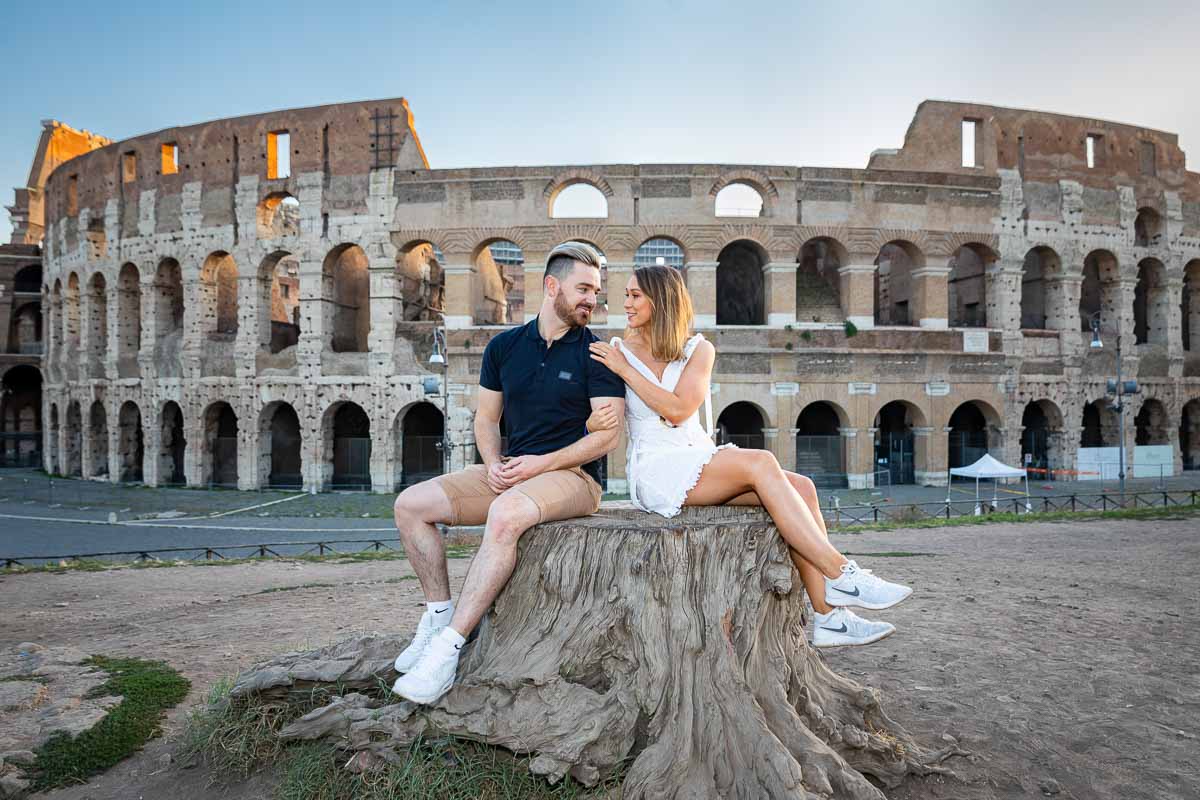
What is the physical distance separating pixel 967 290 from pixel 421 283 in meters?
18.1

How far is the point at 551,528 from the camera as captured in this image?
3422mm

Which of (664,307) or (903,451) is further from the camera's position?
(903,451)

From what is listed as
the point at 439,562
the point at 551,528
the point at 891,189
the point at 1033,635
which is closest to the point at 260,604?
the point at 439,562

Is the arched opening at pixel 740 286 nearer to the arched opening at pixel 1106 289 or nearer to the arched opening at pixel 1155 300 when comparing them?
the arched opening at pixel 1106 289

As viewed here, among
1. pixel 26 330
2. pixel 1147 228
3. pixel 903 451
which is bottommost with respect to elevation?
pixel 903 451

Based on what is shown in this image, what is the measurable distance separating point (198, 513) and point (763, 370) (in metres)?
14.9

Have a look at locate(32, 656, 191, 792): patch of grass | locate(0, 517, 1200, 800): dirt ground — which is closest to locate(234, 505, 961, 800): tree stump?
locate(0, 517, 1200, 800): dirt ground

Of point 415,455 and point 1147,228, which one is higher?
point 1147,228

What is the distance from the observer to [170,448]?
907 inches

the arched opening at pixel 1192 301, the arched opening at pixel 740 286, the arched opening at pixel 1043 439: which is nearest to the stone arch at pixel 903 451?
the arched opening at pixel 1043 439

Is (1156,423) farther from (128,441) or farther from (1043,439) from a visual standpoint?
(128,441)

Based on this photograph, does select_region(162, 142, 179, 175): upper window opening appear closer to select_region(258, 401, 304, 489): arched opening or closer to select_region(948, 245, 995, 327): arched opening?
select_region(258, 401, 304, 489): arched opening

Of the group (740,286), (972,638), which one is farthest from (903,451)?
(972,638)

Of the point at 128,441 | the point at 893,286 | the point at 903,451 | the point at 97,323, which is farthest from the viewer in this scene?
the point at 97,323
